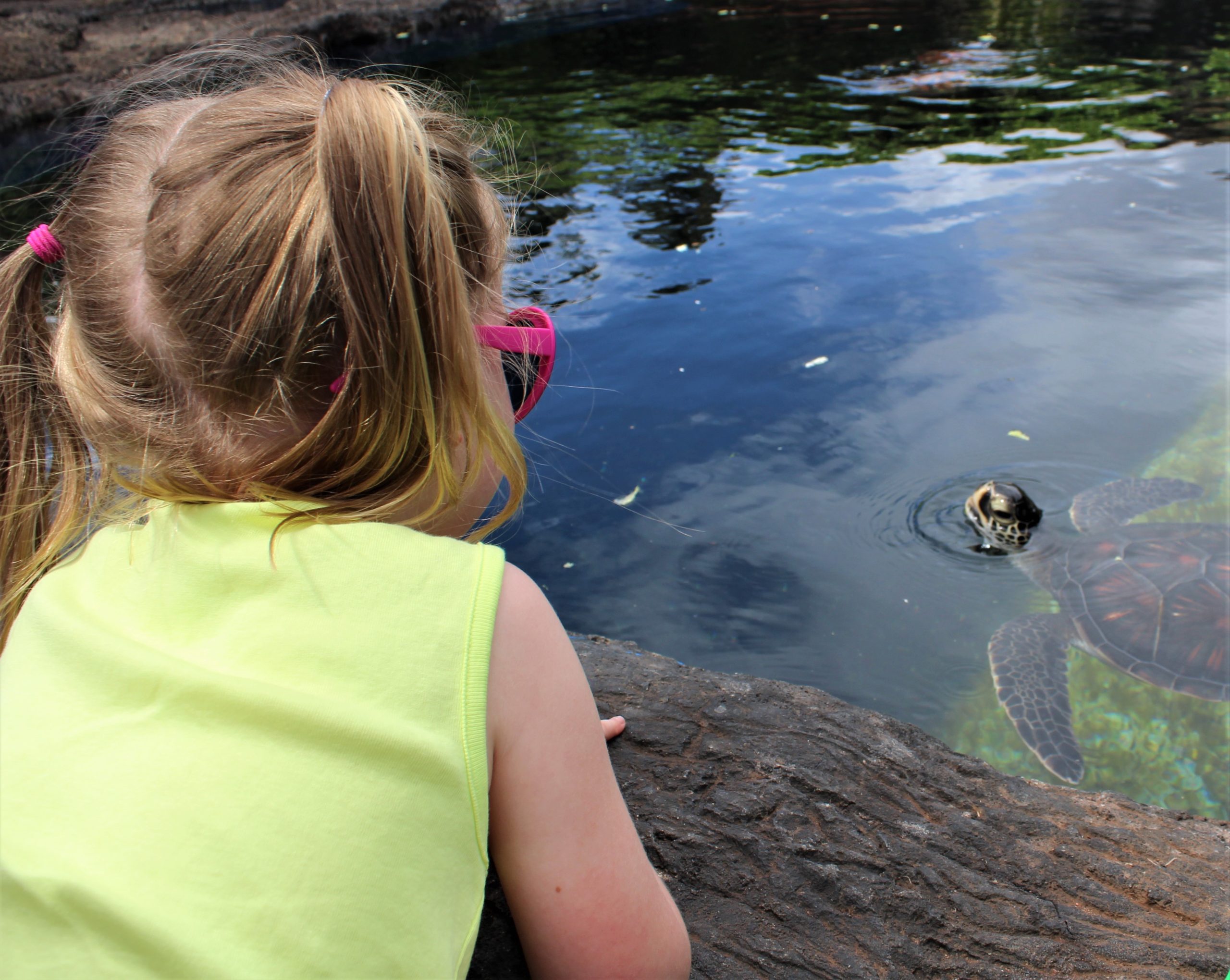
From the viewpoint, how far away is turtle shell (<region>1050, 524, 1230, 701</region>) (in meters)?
3.16

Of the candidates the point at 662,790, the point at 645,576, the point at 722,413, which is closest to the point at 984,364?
the point at 722,413

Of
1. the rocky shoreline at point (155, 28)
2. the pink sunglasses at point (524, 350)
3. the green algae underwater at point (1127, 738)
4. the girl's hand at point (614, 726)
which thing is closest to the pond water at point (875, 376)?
the green algae underwater at point (1127, 738)

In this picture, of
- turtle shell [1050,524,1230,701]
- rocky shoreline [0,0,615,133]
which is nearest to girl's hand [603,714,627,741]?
turtle shell [1050,524,1230,701]

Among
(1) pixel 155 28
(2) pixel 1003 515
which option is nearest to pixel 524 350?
(2) pixel 1003 515

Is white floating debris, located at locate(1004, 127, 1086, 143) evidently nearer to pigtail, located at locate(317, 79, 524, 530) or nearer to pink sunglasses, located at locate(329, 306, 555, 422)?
pink sunglasses, located at locate(329, 306, 555, 422)

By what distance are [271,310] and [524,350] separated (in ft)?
1.13

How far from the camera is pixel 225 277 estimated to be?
86cm

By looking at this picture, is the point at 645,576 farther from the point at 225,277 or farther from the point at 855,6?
the point at 855,6

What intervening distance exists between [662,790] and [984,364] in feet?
11.8

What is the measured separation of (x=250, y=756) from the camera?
0.76 meters

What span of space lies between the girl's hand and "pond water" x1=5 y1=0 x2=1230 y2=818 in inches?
23.6

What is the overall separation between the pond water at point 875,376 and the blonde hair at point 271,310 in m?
0.69

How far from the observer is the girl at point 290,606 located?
28.5 inches

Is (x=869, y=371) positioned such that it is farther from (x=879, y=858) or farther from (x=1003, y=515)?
(x=879, y=858)
